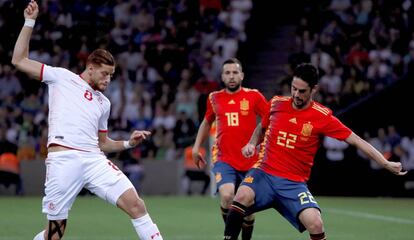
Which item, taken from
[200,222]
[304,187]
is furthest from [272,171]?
[200,222]

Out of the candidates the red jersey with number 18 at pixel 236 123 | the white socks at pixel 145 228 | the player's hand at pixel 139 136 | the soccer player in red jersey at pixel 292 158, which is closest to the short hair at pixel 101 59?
the player's hand at pixel 139 136

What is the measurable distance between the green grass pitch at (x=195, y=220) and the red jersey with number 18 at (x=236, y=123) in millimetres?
1549

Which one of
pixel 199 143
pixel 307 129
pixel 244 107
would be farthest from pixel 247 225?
pixel 307 129

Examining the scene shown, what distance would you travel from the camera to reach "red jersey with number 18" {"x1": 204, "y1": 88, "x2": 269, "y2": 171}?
11852 millimetres

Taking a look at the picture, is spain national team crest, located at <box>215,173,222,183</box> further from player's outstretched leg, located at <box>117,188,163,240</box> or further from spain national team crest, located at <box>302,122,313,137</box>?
player's outstretched leg, located at <box>117,188,163,240</box>

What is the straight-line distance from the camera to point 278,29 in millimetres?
27109

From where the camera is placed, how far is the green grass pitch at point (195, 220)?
13.5 metres

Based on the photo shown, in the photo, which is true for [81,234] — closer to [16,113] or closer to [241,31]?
[16,113]

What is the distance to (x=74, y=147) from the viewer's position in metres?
8.68

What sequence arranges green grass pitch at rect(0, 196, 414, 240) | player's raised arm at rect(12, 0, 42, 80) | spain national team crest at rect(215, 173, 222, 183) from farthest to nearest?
green grass pitch at rect(0, 196, 414, 240)
spain national team crest at rect(215, 173, 222, 183)
player's raised arm at rect(12, 0, 42, 80)

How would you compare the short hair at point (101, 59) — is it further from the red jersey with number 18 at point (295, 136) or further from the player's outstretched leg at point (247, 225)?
the player's outstretched leg at point (247, 225)

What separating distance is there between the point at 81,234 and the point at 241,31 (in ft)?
43.2

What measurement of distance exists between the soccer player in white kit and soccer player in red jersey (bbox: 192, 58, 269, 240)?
10.1ft

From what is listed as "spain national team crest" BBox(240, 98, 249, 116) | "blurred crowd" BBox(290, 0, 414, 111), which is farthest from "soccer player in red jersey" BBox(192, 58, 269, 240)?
"blurred crowd" BBox(290, 0, 414, 111)
